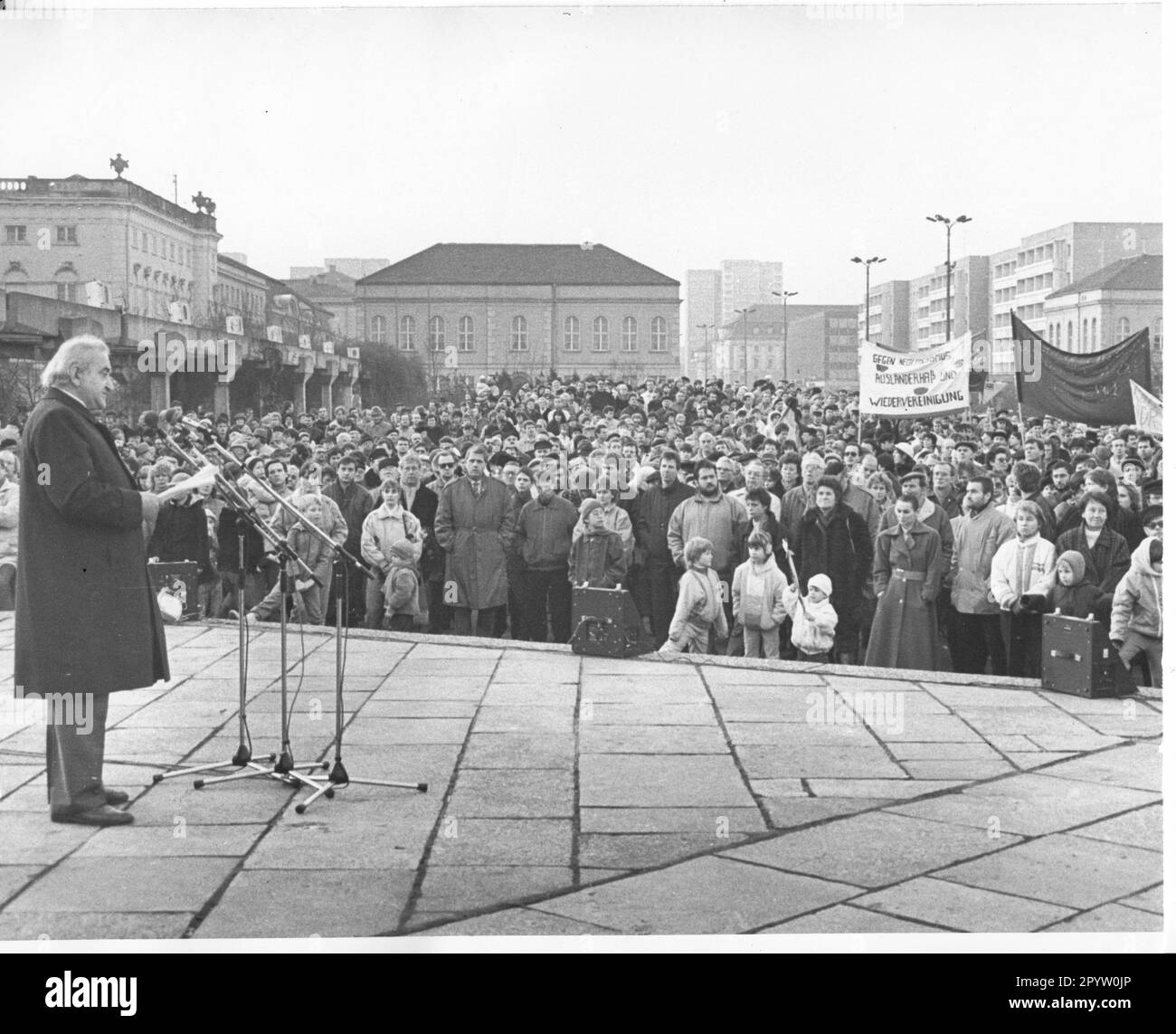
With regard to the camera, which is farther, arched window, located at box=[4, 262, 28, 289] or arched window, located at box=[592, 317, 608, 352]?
arched window, located at box=[592, 317, 608, 352]

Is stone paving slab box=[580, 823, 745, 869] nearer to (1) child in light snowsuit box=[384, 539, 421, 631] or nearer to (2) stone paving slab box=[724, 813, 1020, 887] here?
(2) stone paving slab box=[724, 813, 1020, 887]

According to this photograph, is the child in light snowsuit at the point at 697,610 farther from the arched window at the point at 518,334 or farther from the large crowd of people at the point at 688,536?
the arched window at the point at 518,334

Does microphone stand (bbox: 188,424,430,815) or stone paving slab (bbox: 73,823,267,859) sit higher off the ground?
microphone stand (bbox: 188,424,430,815)

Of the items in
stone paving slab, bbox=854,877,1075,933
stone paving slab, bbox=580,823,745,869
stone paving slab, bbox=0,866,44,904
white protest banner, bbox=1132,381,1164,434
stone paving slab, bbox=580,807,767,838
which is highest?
white protest banner, bbox=1132,381,1164,434

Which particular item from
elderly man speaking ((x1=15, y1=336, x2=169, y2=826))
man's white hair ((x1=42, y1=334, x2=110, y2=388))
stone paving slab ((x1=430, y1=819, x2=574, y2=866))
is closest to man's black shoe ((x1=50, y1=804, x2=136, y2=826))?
elderly man speaking ((x1=15, y1=336, x2=169, y2=826))

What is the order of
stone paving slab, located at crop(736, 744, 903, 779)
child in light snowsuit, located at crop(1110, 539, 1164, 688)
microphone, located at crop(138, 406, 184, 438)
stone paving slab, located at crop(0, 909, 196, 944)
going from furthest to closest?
child in light snowsuit, located at crop(1110, 539, 1164, 688) < stone paving slab, located at crop(736, 744, 903, 779) < microphone, located at crop(138, 406, 184, 438) < stone paving slab, located at crop(0, 909, 196, 944)

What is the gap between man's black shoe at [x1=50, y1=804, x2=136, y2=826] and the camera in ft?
15.5

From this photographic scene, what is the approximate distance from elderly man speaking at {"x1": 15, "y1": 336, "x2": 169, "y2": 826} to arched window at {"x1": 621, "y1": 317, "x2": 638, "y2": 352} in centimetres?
519

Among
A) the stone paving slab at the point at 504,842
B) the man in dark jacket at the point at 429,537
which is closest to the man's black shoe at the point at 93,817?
the stone paving slab at the point at 504,842

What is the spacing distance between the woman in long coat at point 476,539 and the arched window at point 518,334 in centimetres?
157

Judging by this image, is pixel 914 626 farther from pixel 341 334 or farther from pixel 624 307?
pixel 341 334

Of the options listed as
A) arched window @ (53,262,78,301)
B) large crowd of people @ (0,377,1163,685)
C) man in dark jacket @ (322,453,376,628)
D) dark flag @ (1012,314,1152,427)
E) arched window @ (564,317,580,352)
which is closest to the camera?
arched window @ (53,262,78,301)
